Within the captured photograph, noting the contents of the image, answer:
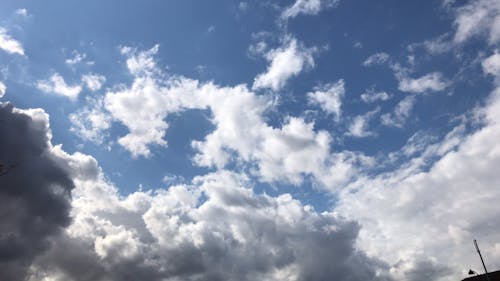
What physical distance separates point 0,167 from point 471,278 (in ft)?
260

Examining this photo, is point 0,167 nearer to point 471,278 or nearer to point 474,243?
point 474,243

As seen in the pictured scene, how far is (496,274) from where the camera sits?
7144 centimetres

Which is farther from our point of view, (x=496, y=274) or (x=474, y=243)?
(x=496, y=274)

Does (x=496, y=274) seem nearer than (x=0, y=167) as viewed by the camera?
No

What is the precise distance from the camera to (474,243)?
44.5m

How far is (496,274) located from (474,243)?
Result: 1387 inches

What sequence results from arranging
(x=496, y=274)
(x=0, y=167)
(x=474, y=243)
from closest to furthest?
(x=0, y=167) < (x=474, y=243) < (x=496, y=274)

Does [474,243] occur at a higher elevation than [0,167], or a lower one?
higher

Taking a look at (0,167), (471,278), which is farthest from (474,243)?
(0,167)

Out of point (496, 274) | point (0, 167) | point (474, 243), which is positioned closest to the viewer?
point (0, 167)

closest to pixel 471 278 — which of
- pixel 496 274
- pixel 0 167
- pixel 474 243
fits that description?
pixel 496 274

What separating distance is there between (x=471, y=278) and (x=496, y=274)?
449 cm

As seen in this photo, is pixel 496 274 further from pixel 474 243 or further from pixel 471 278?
pixel 474 243

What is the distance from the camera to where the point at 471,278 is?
235ft
